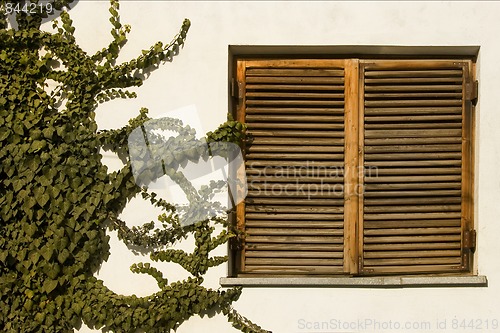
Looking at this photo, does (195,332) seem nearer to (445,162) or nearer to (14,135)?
(14,135)

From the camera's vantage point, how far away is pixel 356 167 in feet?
13.3

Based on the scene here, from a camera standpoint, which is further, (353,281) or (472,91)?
(472,91)

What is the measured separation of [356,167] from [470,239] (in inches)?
37.8

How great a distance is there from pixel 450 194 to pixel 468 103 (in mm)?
673

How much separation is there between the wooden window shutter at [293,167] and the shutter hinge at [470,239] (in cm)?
89

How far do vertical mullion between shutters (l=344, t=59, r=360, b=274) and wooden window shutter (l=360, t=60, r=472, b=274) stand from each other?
0.19 feet

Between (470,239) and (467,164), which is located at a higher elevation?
(467,164)

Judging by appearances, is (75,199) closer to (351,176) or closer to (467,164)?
(351,176)

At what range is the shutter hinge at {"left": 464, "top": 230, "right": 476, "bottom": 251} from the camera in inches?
157

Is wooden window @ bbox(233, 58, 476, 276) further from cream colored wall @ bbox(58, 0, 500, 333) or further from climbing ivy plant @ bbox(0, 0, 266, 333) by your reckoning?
climbing ivy plant @ bbox(0, 0, 266, 333)

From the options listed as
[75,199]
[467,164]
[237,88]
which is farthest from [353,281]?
[75,199]

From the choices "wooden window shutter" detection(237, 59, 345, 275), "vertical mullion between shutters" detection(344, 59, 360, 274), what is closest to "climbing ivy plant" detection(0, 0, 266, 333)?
"wooden window shutter" detection(237, 59, 345, 275)

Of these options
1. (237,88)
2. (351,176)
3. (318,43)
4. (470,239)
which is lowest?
(470,239)

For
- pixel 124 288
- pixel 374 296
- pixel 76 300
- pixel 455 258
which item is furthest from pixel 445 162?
pixel 76 300
